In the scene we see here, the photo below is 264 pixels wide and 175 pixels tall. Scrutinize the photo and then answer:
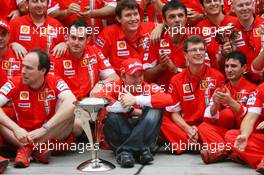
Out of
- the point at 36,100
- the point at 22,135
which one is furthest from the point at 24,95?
the point at 22,135

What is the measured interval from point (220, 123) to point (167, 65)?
1123 millimetres

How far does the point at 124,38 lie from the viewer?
8.02 m

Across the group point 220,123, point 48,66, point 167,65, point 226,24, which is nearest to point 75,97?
point 48,66

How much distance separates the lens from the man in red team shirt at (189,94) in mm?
7062

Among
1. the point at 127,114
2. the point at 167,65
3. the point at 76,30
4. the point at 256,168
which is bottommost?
the point at 256,168

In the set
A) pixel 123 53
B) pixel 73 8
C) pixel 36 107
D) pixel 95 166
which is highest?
pixel 73 8

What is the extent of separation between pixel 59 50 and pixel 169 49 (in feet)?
4.73

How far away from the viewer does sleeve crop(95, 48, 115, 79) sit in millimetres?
7570

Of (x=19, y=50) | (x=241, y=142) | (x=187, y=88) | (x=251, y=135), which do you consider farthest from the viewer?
(x=19, y=50)

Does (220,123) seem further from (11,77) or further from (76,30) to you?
(11,77)

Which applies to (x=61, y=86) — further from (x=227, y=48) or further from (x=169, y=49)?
(x=227, y=48)

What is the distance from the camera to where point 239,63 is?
22.8 ft

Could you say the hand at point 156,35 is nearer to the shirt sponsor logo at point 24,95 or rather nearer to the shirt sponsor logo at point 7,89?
the shirt sponsor logo at point 24,95

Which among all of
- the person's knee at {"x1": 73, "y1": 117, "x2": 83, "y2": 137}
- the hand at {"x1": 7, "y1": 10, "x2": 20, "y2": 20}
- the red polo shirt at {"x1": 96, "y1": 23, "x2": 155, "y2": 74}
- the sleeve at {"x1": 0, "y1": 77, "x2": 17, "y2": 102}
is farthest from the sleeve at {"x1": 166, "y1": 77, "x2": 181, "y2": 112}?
the hand at {"x1": 7, "y1": 10, "x2": 20, "y2": 20}
